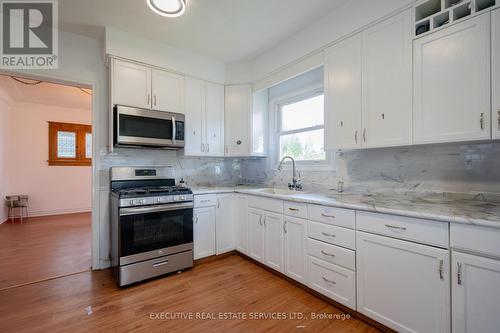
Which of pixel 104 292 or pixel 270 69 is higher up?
pixel 270 69

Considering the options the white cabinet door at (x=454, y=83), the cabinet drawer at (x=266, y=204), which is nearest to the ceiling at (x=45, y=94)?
the cabinet drawer at (x=266, y=204)

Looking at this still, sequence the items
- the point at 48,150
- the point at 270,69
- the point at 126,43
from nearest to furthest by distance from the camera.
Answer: the point at 126,43
the point at 270,69
the point at 48,150

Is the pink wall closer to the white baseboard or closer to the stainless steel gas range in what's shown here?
the white baseboard

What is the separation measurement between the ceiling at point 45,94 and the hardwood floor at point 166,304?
11.6 ft

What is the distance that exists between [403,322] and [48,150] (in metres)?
7.19

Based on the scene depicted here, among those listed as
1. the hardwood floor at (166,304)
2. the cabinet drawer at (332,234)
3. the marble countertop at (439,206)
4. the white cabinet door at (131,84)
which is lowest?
the hardwood floor at (166,304)

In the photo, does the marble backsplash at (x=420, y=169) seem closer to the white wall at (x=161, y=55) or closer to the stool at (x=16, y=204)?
the white wall at (x=161, y=55)

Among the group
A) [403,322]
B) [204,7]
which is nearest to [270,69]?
[204,7]

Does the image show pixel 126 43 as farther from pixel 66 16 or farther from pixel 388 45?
pixel 388 45

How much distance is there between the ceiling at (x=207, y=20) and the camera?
2.16 meters

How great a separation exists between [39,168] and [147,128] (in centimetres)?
462

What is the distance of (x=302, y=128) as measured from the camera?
3.10 m

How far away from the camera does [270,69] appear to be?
119 inches

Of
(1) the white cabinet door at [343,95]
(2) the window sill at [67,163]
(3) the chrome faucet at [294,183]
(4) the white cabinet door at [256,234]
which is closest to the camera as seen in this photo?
(1) the white cabinet door at [343,95]
